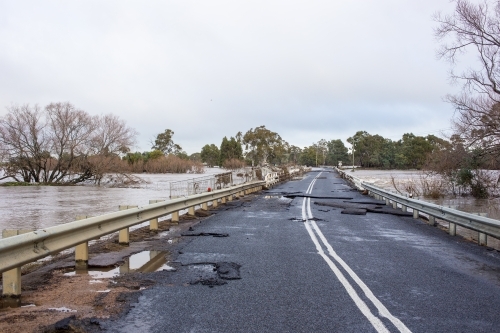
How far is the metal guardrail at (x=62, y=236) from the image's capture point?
500 cm

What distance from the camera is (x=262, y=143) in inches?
3664

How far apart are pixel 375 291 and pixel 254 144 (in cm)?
8874

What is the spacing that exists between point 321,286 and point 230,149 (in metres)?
118

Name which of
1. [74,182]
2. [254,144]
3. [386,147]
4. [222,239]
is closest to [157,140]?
[254,144]

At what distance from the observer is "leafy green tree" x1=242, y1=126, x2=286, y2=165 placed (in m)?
92.9

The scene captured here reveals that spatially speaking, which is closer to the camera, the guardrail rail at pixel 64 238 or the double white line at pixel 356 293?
the double white line at pixel 356 293

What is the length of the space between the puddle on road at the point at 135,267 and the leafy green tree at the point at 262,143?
83773 mm

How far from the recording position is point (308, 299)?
536 centimetres

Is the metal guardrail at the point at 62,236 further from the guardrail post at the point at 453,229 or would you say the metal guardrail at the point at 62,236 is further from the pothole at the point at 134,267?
the guardrail post at the point at 453,229

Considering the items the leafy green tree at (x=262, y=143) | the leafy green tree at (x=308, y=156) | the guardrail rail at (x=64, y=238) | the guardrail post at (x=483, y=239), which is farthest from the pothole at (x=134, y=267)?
the leafy green tree at (x=308, y=156)

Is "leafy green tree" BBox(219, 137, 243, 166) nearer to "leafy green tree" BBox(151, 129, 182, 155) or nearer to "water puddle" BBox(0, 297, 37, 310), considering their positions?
"leafy green tree" BBox(151, 129, 182, 155)

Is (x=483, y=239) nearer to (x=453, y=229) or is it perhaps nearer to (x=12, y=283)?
(x=453, y=229)

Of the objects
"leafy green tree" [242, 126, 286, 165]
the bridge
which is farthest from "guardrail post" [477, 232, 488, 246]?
"leafy green tree" [242, 126, 286, 165]

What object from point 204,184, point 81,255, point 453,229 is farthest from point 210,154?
point 81,255
